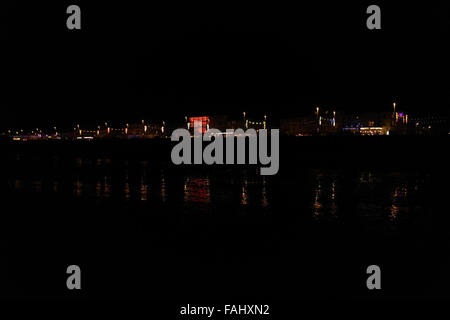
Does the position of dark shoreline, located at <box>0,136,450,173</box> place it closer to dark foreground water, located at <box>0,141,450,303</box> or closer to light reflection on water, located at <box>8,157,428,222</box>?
light reflection on water, located at <box>8,157,428,222</box>

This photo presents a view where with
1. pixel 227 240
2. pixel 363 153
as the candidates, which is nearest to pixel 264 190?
pixel 227 240

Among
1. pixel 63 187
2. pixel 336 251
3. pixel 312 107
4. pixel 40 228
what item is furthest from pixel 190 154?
pixel 312 107

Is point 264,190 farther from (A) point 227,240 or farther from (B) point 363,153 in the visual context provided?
(B) point 363,153

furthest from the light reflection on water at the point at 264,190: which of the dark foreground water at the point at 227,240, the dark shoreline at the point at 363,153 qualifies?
the dark shoreline at the point at 363,153

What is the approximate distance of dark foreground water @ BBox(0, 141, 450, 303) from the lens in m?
5.26

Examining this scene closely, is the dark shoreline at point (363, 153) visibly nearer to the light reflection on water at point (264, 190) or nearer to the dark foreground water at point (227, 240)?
the light reflection on water at point (264, 190)

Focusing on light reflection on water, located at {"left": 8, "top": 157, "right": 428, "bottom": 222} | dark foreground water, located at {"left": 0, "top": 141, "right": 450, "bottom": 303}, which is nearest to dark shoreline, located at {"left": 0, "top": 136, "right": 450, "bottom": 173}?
light reflection on water, located at {"left": 8, "top": 157, "right": 428, "bottom": 222}

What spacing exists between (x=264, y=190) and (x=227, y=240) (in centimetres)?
570

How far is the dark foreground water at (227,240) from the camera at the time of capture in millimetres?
5258

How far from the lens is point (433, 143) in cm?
2208

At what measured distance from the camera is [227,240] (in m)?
6.90

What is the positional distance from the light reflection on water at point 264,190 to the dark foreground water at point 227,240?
A: 0.05 m

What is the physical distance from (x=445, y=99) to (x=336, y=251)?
167 feet
